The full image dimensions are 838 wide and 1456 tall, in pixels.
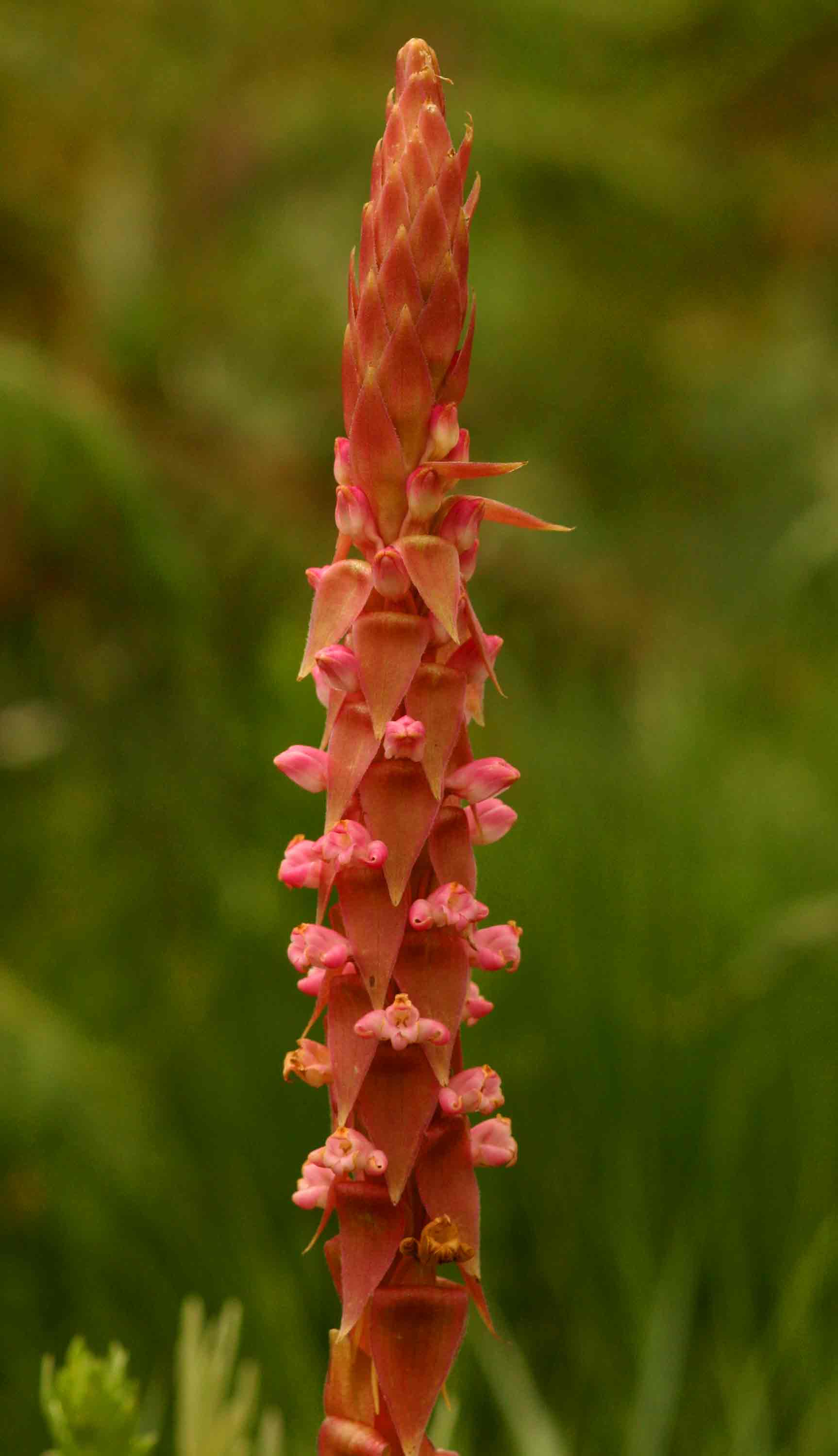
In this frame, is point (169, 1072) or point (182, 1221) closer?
point (182, 1221)

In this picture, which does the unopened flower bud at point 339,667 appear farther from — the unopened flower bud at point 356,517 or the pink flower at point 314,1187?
the pink flower at point 314,1187

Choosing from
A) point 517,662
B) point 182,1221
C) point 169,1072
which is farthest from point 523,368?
point 182,1221

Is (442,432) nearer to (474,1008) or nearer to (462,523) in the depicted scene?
(462,523)

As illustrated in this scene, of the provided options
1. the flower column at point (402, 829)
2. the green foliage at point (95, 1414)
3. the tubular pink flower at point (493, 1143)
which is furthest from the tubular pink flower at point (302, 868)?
the green foliage at point (95, 1414)

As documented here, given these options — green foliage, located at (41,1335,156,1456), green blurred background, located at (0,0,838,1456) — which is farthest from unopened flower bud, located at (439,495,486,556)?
green blurred background, located at (0,0,838,1456)

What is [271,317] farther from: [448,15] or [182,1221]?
[182,1221]

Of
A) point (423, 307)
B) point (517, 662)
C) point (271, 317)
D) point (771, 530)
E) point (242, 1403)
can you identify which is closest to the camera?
point (423, 307)
